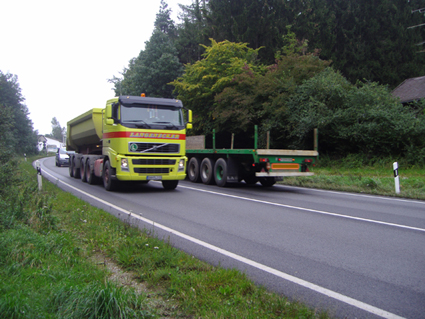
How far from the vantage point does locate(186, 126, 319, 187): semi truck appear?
41.8 ft

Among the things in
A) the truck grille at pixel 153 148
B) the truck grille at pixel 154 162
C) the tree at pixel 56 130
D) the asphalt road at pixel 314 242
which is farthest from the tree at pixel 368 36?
the tree at pixel 56 130

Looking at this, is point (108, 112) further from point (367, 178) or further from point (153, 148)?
point (367, 178)

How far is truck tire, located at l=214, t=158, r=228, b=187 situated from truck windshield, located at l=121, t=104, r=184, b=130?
2.40 metres

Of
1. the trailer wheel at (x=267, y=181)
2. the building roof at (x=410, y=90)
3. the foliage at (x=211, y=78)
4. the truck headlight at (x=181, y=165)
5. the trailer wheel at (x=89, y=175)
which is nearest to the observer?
the truck headlight at (x=181, y=165)

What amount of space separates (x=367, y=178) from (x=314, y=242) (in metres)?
9.39

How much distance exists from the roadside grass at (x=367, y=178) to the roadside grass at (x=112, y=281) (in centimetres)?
945

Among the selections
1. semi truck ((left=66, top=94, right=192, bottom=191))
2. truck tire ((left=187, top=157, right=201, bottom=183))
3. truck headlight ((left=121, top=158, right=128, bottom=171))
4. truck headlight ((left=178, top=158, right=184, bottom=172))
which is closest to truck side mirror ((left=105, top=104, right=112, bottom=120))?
semi truck ((left=66, top=94, right=192, bottom=191))

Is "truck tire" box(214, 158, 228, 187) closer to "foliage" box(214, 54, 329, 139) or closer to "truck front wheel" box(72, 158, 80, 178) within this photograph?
"truck front wheel" box(72, 158, 80, 178)

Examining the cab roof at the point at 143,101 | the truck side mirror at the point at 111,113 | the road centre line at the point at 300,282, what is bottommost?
the road centre line at the point at 300,282

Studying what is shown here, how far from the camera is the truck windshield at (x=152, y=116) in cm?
1202

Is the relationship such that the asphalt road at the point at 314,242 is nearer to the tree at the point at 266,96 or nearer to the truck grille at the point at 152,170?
the truck grille at the point at 152,170

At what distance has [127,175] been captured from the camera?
38.8 ft

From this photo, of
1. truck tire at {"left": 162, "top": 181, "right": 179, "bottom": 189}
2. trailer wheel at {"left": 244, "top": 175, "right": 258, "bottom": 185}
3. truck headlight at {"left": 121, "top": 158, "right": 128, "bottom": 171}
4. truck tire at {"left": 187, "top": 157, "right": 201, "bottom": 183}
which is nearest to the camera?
truck headlight at {"left": 121, "top": 158, "right": 128, "bottom": 171}

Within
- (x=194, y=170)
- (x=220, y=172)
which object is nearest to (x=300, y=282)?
(x=220, y=172)
